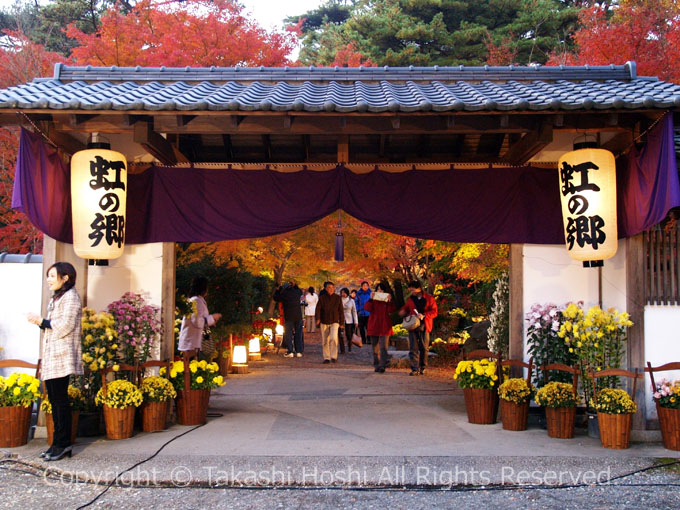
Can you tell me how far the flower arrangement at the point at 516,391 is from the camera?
25.6 ft

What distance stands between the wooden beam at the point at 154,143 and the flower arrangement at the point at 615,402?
636cm

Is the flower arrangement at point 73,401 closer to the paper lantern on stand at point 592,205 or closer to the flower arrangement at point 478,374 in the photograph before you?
the flower arrangement at point 478,374

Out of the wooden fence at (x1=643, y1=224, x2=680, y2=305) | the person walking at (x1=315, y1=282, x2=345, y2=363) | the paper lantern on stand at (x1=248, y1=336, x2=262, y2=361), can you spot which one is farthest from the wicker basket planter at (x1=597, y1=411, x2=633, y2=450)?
the paper lantern on stand at (x1=248, y1=336, x2=262, y2=361)

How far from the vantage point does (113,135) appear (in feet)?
28.5

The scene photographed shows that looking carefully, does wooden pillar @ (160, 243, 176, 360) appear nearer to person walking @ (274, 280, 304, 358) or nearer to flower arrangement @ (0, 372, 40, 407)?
flower arrangement @ (0, 372, 40, 407)

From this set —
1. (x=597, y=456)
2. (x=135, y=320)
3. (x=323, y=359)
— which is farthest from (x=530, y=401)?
(x=323, y=359)

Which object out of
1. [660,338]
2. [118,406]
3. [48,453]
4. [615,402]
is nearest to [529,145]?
[660,338]

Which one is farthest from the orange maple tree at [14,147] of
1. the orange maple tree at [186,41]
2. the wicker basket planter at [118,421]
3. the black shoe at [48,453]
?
the black shoe at [48,453]

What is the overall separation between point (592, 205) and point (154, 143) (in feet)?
18.3

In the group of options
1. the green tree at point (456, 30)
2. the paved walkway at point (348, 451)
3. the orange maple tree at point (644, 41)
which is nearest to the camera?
the paved walkway at point (348, 451)

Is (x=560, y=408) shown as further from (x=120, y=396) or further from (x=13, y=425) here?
(x=13, y=425)

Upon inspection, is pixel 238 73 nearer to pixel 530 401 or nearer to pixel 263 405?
pixel 263 405

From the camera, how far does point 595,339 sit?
7449 mm

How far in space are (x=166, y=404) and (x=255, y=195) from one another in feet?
10.1
